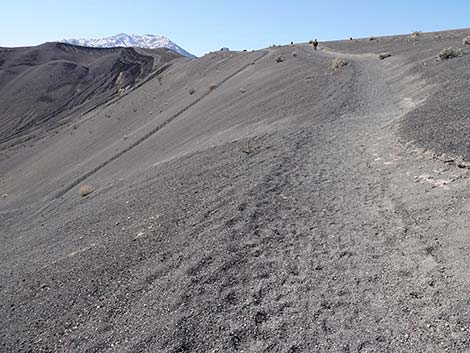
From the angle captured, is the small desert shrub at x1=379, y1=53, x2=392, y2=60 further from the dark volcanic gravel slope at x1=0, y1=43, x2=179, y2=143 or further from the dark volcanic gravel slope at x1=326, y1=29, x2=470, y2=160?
the dark volcanic gravel slope at x1=0, y1=43, x2=179, y2=143

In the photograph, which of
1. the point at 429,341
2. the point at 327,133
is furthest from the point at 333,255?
the point at 327,133

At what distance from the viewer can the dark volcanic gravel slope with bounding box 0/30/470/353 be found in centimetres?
611

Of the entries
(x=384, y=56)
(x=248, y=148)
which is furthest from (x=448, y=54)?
(x=248, y=148)

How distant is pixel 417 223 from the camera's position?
816 centimetres

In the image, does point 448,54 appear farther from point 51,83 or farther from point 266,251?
point 51,83

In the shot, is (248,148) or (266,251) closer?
(266,251)

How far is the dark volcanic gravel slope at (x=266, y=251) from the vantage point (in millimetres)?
6105

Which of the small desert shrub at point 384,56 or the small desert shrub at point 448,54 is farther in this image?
the small desert shrub at point 384,56

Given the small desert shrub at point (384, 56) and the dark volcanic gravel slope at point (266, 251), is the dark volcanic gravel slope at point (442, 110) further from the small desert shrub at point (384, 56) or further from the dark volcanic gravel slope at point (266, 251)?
the small desert shrub at point (384, 56)

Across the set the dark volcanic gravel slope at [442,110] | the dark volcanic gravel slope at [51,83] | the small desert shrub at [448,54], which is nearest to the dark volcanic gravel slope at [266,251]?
the dark volcanic gravel slope at [442,110]

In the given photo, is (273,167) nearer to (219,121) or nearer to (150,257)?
(150,257)

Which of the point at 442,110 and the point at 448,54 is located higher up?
the point at 448,54

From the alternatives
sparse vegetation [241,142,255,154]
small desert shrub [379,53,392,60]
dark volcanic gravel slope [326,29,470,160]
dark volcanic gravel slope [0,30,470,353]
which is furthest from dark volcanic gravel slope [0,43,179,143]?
dark volcanic gravel slope [326,29,470,160]

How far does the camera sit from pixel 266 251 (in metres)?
8.05
